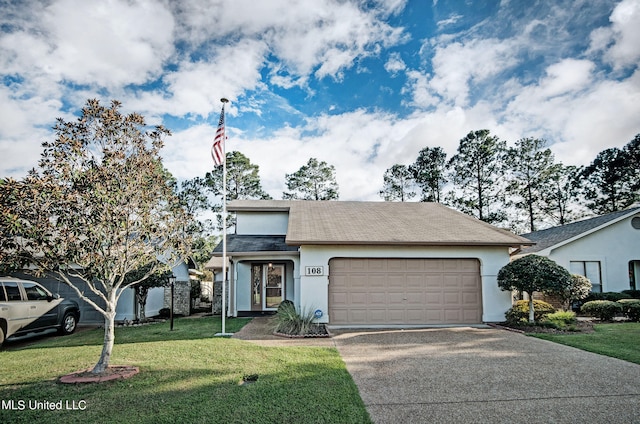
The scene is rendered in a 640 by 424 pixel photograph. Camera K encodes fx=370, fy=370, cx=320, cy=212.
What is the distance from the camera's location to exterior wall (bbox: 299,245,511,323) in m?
12.2

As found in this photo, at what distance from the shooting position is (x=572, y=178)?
102ft

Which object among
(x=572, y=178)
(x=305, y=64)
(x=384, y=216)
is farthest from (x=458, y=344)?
(x=572, y=178)

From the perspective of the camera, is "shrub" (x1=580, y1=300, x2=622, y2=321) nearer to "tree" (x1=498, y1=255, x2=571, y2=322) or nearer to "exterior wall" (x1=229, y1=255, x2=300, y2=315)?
"tree" (x1=498, y1=255, x2=571, y2=322)

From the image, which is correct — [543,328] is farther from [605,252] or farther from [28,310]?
[28,310]

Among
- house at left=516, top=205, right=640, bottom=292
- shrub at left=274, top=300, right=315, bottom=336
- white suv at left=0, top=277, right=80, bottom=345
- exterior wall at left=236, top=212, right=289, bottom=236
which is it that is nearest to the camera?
white suv at left=0, top=277, right=80, bottom=345

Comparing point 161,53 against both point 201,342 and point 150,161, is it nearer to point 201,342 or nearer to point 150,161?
point 150,161

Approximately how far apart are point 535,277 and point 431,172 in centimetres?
2114

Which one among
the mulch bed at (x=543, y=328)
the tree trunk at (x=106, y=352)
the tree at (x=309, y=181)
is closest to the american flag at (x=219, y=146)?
the tree trunk at (x=106, y=352)

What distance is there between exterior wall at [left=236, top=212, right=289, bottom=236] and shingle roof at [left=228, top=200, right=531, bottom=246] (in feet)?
1.44

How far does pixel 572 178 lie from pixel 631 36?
22968 mm

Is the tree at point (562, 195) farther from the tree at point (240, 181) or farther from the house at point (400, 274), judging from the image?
the tree at point (240, 181)

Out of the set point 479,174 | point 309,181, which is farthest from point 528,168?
point 309,181

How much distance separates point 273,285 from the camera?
16562 mm

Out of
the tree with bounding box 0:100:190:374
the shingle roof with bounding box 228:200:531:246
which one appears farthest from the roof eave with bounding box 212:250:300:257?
the tree with bounding box 0:100:190:374
